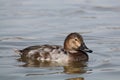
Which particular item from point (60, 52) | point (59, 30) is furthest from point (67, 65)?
point (59, 30)

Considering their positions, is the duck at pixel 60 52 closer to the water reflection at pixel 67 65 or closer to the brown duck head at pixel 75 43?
the brown duck head at pixel 75 43

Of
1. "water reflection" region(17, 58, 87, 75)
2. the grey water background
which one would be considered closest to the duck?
"water reflection" region(17, 58, 87, 75)

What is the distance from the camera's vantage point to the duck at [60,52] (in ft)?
38.5

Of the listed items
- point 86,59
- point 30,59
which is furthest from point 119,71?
point 30,59

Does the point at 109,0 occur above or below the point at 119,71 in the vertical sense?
above

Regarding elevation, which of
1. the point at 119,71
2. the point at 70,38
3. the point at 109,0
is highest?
the point at 109,0

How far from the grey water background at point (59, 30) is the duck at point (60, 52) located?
0.88 ft

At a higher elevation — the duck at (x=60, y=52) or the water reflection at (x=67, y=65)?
the duck at (x=60, y=52)

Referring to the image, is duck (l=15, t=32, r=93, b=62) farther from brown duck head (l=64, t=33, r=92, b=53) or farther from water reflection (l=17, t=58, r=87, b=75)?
water reflection (l=17, t=58, r=87, b=75)

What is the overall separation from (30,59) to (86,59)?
1.27 m

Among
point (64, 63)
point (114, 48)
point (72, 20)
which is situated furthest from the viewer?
point (72, 20)

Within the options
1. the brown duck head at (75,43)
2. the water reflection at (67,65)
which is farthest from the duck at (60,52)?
the water reflection at (67,65)

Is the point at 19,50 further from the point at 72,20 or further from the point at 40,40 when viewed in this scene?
the point at 72,20

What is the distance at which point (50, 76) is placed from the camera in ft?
33.3
